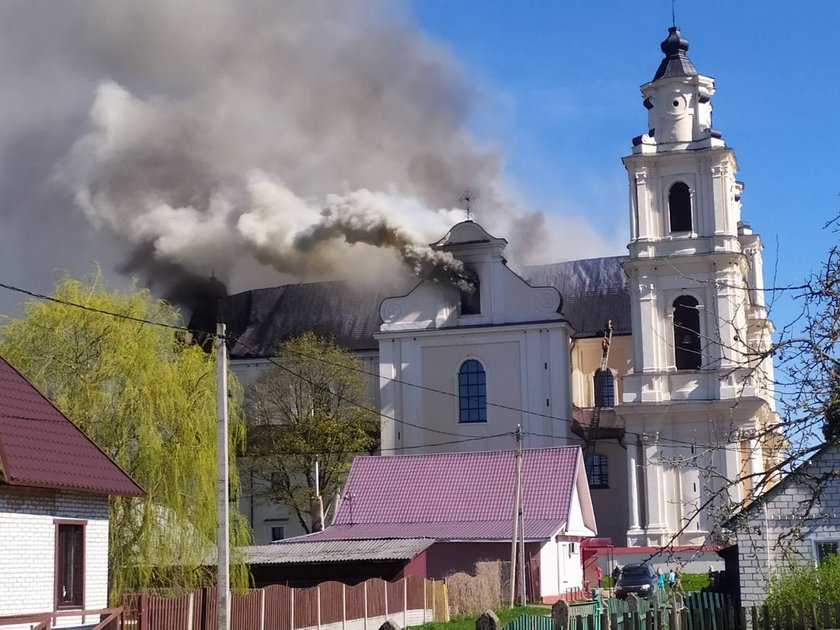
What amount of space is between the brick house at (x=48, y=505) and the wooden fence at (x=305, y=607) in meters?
0.93

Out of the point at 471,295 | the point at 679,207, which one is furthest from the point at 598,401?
the point at 679,207

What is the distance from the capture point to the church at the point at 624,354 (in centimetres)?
5144

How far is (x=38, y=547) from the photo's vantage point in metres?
18.6

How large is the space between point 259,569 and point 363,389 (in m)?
24.9

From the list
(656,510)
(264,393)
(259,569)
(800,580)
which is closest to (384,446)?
(264,393)

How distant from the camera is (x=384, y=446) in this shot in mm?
55875

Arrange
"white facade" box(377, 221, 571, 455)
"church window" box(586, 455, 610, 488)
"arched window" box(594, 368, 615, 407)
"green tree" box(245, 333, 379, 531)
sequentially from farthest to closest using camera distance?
"arched window" box(594, 368, 615, 407)
"church window" box(586, 455, 610, 488)
"green tree" box(245, 333, 379, 531)
"white facade" box(377, 221, 571, 455)

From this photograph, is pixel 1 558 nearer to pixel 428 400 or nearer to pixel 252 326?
pixel 428 400

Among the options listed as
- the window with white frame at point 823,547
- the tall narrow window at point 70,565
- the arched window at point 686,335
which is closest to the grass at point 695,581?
the arched window at point 686,335

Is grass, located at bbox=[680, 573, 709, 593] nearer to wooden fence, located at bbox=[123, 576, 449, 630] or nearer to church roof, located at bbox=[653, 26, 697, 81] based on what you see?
wooden fence, located at bbox=[123, 576, 449, 630]

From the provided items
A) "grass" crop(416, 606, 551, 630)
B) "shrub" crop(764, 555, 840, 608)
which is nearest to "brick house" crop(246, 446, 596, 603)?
"grass" crop(416, 606, 551, 630)

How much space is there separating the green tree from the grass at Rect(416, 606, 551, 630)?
2321 cm

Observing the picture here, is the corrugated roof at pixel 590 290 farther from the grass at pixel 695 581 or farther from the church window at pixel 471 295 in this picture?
the grass at pixel 695 581

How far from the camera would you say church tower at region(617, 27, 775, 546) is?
5106 centimetres
